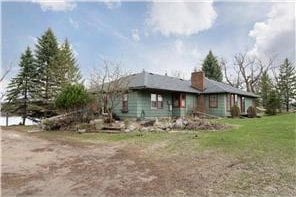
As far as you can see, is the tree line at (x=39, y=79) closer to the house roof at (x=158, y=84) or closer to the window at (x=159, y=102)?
the house roof at (x=158, y=84)

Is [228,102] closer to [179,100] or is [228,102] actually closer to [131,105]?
[179,100]

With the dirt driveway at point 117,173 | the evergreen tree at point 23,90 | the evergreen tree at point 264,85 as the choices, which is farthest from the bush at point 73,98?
the evergreen tree at point 264,85

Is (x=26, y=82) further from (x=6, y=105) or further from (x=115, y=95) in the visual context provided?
(x=115, y=95)

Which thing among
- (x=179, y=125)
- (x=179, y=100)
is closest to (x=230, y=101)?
(x=179, y=100)

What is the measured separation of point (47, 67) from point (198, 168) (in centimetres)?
2713

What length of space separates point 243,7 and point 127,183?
506 inches

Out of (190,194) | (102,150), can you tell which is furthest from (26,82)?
(190,194)

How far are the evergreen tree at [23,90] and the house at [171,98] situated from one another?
11.4m

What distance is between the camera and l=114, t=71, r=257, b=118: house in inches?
859

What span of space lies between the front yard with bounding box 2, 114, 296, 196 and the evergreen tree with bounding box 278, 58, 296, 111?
38.0 metres

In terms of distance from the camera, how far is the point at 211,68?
48125mm

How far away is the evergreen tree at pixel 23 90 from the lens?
2930 cm

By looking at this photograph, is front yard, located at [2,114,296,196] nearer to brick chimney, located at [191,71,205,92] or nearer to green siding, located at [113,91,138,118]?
green siding, located at [113,91,138,118]

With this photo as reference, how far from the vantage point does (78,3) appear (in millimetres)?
13180
